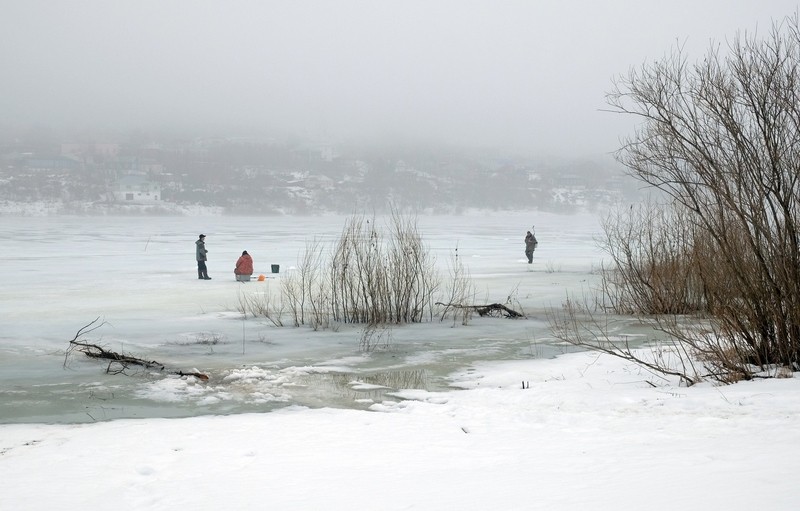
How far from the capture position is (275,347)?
1373cm

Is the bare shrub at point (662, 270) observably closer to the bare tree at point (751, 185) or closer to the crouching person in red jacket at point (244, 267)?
the bare tree at point (751, 185)

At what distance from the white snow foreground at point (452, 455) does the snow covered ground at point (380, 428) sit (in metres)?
0.02

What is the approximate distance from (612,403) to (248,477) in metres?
3.93

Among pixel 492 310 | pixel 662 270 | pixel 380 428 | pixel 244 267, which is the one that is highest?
pixel 662 270

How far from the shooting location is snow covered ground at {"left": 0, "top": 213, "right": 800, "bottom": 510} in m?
5.17

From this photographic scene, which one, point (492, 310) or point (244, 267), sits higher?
point (244, 267)

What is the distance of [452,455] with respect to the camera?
631 centimetres

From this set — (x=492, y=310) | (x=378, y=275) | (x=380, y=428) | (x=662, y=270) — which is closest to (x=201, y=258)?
(x=378, y=275)

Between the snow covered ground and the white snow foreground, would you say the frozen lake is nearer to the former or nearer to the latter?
the snow covered ground

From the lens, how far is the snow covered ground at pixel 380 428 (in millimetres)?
5172

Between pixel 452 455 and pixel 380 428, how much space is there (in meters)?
1.38

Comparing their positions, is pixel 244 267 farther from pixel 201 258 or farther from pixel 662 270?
pixel 662 270

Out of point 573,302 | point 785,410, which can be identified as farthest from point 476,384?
point 573,302

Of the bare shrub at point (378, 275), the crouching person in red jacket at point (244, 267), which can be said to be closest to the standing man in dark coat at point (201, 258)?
the crouching person in red jacket at point (244, 267)
